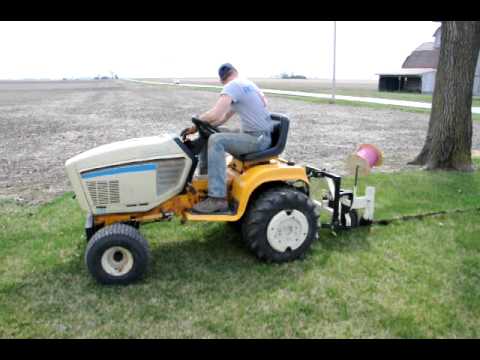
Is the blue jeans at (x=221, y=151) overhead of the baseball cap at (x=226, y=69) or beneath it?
beneath

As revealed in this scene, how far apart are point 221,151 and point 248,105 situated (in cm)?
52

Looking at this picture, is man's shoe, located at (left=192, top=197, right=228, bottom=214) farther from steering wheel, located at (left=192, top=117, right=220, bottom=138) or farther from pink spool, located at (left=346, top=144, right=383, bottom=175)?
pink spool, located at (left=346, top=144, right=383, bottom=175)

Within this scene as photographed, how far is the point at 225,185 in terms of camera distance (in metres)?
4.20

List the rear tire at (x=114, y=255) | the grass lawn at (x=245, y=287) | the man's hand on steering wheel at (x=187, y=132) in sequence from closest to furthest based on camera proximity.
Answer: the grass lawn at (x=245, y=287) < the rear tire at (x=114, y=255) < the man's hand on steering wheel at (x=187, y=132)

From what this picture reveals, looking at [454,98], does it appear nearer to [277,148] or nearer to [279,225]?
[277,148]

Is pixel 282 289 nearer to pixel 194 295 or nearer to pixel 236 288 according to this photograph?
pixel 236 288

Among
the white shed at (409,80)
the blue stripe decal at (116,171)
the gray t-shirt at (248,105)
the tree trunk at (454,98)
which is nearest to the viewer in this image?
the blue stripe decal at (116,171)

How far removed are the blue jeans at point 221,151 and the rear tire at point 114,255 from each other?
A: 2.76 ft

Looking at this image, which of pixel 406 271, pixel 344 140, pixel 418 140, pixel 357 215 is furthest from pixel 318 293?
pixel 418 140

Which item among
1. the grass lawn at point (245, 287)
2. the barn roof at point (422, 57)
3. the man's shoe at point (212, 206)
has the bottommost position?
the grass lawn at point (245, 287)

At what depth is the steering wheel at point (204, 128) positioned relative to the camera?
4.19 m

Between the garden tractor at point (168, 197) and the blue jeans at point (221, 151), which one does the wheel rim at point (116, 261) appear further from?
the blue jeans at point (221, 151)

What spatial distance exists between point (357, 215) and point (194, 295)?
241 cm

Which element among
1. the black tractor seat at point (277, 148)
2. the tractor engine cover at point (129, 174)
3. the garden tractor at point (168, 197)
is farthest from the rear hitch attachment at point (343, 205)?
the tractor engine cover at point (129, 174)
